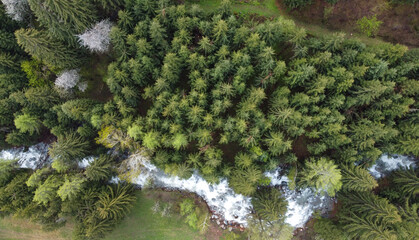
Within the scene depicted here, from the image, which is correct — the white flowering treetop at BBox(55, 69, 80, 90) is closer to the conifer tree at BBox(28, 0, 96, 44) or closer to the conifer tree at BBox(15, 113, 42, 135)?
the conifer tree at BBox(28, 0, 96, 44)

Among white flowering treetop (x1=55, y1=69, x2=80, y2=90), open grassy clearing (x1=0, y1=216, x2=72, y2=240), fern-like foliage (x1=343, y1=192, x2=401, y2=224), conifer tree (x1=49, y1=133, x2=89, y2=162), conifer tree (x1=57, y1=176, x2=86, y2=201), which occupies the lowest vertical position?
open grassy clearing (x1=0, y1=216, x2=72, y2=240)

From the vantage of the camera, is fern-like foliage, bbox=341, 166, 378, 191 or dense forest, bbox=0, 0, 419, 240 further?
dense forest, bbox=0, 0, 419, 240

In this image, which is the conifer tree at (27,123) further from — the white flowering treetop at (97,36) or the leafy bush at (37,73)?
the white flowering treetop at (97,36)

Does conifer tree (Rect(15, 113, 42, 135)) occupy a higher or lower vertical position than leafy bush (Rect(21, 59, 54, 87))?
lower

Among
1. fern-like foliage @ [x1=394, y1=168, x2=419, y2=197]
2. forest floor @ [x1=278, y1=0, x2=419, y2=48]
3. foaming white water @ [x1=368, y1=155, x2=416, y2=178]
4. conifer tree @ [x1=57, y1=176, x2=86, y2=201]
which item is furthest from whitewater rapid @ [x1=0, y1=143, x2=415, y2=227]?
forest floor @ [x1=278, y1=0, x2=419, y2=48]

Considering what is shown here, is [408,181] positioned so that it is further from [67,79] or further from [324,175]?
[67,79]

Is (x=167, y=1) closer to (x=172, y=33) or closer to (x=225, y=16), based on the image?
(x=172, y=33)
